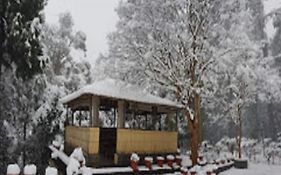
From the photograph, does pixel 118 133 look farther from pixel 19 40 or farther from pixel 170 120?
pixel 19 40

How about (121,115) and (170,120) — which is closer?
(121,115)

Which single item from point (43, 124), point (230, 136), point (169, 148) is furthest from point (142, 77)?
point (230, 136)

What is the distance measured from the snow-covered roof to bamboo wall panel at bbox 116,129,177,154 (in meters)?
1.36

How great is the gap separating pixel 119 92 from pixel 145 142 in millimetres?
2533

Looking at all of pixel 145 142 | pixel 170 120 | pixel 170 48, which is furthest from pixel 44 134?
pixel 170 48

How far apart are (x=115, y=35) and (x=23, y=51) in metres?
4.11

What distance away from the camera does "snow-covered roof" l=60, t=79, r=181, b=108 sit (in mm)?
15477

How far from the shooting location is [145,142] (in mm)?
17219

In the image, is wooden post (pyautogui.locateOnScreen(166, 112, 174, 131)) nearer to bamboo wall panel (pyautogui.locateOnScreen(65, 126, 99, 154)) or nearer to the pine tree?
bamboo wall panel (pyautogui.locateOnScreen(65, 126, 99, 154))

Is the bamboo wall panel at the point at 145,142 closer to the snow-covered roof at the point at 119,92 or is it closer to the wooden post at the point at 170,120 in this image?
the wooden post at the point at 170,120

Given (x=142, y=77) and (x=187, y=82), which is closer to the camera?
(x=187, y=82)

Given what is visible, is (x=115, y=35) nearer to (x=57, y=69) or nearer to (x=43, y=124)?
(x=43, y=124)

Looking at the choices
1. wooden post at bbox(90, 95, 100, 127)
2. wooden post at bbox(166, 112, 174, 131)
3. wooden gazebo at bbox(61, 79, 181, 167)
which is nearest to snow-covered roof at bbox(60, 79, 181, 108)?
wooden gazebo at bbox(61, 79, 181, 167)

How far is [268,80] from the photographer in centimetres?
3031
